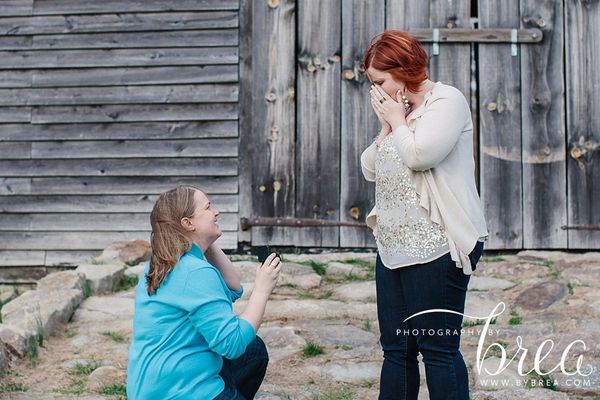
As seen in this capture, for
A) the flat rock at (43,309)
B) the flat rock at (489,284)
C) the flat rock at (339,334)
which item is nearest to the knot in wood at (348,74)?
the flat rock at (489,284)

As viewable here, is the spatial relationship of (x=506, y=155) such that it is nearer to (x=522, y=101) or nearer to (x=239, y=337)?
(x=522, y=101)

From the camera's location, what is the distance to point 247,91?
6531mm

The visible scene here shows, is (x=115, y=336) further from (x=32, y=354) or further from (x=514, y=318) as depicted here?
(x=514, y=318)

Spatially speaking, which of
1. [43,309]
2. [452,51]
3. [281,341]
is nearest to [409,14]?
[452,51]

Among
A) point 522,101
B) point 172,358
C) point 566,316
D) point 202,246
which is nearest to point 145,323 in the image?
point 172,358

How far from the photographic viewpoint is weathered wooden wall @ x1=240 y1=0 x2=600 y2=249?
631cm

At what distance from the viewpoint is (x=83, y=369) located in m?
4.36

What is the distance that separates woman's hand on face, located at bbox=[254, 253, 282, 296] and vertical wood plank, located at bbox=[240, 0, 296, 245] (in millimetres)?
3427

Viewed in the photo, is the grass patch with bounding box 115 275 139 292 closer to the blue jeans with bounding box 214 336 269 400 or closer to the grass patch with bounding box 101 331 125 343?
A: the grass patch with bounding box 101 331 125 343

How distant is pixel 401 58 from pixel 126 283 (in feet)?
10.7

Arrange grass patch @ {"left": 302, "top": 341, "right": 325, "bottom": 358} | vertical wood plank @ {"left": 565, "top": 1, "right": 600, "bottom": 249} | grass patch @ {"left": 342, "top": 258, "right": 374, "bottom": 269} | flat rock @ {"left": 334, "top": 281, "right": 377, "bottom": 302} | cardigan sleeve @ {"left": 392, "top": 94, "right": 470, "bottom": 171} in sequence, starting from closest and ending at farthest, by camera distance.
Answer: cardigan sleeve @ {"left": 392, "top": 94, "right": 470, "bottom": 171}
grass patch @ {"left": 302, "top": 341, "right": 325, "bottom": 358}
flat rock @ {"left": 334, "top": 281, "right": 377, "bottom": 302}
grass patch @ {"left": 342, "top": 258, "right": 374, "bottom": 269}
vertical wood plank @ {"left": 565, "top": 1, "right": 600, "bottom": 249}

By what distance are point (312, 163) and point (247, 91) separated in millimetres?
687

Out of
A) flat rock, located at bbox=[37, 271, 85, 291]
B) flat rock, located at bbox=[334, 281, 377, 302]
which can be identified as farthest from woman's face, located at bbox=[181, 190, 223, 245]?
flat rock, located at bbox=[37, 271, 85, 291]

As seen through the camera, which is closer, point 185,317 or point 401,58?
point 185,317
